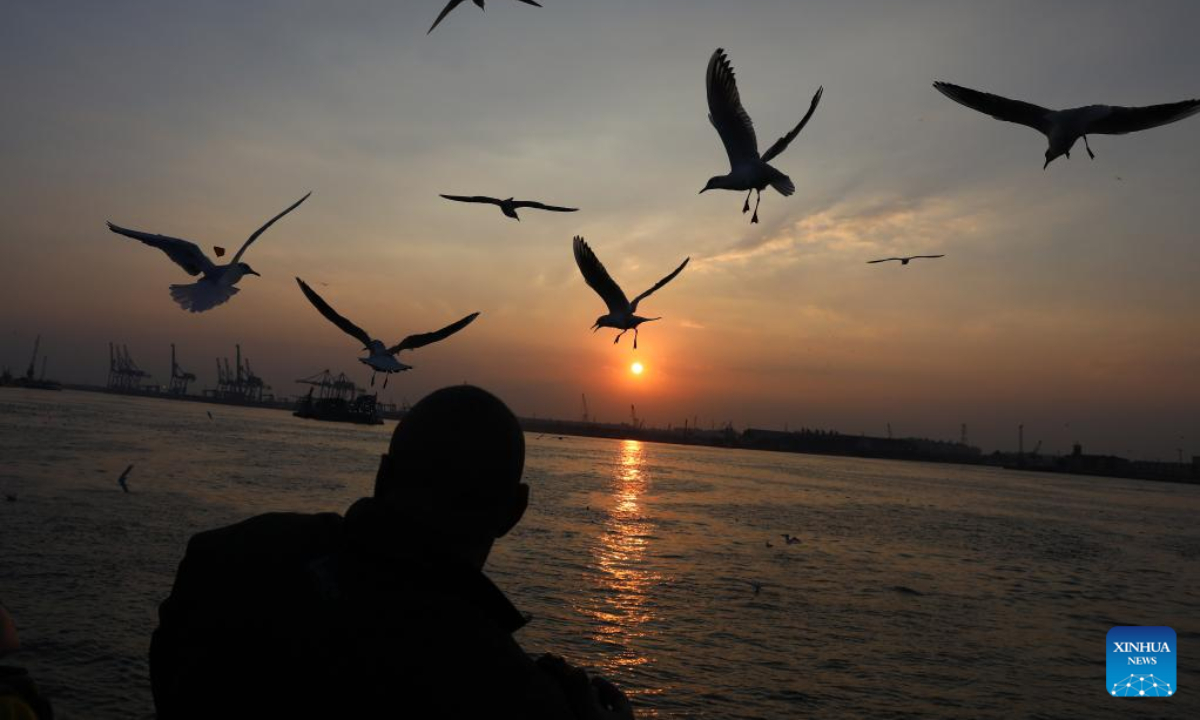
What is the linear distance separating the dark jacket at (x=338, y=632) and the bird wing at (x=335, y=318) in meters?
5.27

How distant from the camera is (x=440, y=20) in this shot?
6352mm

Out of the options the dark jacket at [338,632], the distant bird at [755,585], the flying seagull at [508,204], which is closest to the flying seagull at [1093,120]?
the flying seagull at [508,204]

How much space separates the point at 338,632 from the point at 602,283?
27.8 feet

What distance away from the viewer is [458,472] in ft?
6.58

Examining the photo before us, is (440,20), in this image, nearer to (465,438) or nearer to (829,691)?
(465,438)

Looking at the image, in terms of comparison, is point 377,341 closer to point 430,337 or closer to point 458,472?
point 430,337

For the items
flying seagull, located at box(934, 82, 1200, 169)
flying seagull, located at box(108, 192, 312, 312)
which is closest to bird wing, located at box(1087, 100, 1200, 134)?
flying seagull, located at box(934, 82, 1200, 169)

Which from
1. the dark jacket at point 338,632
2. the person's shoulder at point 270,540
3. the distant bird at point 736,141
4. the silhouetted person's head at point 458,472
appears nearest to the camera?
the dark jacket at point 338,632

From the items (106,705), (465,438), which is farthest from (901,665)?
(465,438)

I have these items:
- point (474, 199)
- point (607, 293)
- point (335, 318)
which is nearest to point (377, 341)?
point (335, 318)

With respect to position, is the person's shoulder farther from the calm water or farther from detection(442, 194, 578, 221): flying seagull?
the calm water

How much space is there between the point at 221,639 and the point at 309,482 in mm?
36707

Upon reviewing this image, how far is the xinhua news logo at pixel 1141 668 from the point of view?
13422mm

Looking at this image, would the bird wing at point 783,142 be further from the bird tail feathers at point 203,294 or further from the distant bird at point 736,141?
the bird tail feathers at point 203,294
